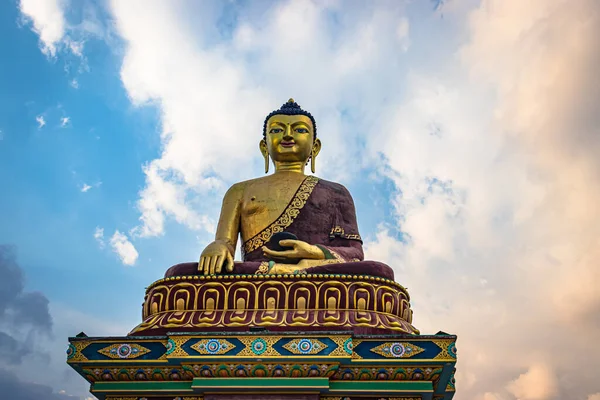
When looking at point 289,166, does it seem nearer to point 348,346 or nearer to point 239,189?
point 239,189

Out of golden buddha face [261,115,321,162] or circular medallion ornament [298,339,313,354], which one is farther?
golden buddha face [261,115,321,162]

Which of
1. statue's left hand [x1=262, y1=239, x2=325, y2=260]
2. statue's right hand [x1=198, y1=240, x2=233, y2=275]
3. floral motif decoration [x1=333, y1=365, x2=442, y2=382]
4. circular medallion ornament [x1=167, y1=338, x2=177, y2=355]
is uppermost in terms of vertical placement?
statue's left hand [x1=262, y1=239, x2=325, y2=260]

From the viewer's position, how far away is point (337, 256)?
7.58m

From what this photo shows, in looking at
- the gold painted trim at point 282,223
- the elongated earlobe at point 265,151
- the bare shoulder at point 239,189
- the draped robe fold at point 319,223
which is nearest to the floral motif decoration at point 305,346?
the draped robe fold at point 319,223

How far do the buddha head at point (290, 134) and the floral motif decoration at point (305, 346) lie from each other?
3849mm

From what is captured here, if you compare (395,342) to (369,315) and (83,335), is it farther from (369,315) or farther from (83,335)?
(83,335)

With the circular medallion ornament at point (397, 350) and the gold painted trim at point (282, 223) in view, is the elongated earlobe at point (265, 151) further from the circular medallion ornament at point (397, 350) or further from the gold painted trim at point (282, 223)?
the circular medallion ornament at point (397, 350)

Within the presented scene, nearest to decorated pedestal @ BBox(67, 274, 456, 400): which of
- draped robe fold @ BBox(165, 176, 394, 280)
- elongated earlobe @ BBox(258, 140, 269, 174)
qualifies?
draped robe fold @ BBox(165, 176, 394, 280)

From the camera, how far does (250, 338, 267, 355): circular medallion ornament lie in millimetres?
5988

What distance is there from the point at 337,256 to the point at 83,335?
2.72m

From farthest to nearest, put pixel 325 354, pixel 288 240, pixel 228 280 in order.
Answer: pixel 288 240 → pixel 228 280 → pixel 325 354

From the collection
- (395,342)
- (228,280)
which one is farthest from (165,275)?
(395,342)

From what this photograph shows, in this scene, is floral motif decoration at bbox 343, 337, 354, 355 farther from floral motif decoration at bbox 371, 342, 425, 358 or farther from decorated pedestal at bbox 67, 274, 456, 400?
floral motif decoration at bbox 371, 342, 425, 358

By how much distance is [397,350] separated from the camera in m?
6.01
